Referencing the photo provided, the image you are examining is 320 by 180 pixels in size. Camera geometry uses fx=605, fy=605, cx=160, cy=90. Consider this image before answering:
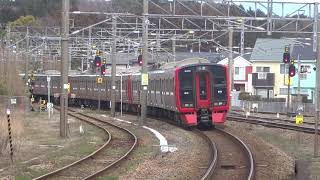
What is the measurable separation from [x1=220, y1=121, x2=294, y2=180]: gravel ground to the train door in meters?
3.43

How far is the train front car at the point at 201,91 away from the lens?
86.5ft

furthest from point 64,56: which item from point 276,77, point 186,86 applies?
point 276,77

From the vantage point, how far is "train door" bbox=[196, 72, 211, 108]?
86.8 ft

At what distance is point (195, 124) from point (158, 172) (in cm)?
1256

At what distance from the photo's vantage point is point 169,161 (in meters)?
16.3

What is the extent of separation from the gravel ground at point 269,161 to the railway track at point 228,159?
23 centimetres

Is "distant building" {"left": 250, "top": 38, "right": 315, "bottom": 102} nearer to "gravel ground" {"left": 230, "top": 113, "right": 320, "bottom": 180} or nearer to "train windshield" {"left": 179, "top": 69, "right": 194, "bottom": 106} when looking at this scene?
"gravel ground" {"left": 230, "top": 113, "right": 320, "bottom": 180}

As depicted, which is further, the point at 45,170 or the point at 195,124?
the point at 195,124

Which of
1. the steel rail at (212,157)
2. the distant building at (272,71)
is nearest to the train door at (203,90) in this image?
the steel rail at (212,157)

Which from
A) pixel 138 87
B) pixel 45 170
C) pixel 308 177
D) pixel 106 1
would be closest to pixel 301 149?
pixel 308 177

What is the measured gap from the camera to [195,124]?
26.8 m

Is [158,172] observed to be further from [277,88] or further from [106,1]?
[277,88]

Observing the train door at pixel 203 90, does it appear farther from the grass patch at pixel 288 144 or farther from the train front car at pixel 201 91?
the grass patch at pixel 288 144

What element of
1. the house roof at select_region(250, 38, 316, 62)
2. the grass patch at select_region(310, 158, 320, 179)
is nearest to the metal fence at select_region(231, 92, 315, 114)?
the house roof at select_region(250, 38, 316, 62)
